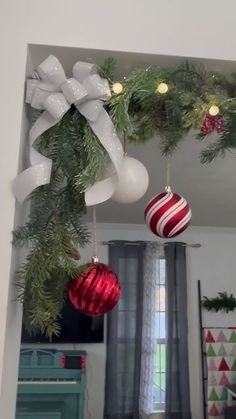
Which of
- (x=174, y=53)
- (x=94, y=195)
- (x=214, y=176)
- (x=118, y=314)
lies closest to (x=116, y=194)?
(x=94, y=195)

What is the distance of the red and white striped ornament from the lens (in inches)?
24.5

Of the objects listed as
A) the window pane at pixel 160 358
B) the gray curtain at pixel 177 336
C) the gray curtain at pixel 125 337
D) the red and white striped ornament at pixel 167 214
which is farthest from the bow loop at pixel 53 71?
the window pane at pixel 160 358

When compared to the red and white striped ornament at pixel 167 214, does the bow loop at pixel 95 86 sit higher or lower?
higher

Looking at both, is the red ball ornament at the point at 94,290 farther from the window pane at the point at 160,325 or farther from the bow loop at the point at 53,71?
the window pane at the point at 160,325

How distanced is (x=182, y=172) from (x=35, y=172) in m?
1.44

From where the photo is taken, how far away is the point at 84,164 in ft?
2.00

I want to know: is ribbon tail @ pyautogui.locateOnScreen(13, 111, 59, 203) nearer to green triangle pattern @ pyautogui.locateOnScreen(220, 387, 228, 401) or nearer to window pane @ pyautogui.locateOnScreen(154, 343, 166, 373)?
window pane @ pyautogui.locateOnScreen(154, 343, 166, 373)

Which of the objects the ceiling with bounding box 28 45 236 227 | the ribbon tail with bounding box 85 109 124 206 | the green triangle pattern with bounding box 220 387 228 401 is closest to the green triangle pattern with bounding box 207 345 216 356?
the green triangle pattern with bounding box 220 387 228 401

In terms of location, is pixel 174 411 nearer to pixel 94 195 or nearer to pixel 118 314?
pixel 118 314

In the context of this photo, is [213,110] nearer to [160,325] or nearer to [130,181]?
[130,181]

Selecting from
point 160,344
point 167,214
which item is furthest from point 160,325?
point 167,214

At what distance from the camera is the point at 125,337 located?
3.14 meters

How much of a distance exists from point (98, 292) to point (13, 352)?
0.19 m

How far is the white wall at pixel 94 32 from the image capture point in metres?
0.62
